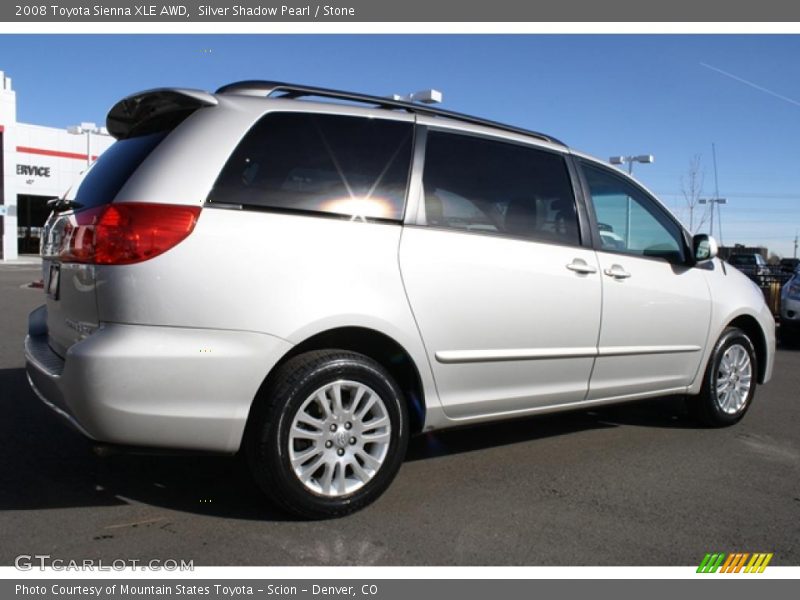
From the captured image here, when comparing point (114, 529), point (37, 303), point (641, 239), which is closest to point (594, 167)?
point (641, 239)

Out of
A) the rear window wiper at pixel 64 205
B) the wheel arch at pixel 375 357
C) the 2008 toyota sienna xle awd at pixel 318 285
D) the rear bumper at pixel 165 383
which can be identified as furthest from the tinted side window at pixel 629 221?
the rear window wiper at pixel 64 205

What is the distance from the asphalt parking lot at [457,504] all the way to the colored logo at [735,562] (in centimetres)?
5

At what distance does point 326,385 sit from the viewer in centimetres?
333

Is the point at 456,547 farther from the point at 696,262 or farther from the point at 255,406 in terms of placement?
the point at 696,262

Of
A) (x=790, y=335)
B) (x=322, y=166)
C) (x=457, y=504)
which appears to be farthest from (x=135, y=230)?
(x=790, y=335)

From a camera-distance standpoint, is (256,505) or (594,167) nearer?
(256,505)

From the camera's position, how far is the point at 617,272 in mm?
4562

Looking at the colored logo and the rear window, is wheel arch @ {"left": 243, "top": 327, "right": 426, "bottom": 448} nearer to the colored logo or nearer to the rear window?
the rear window

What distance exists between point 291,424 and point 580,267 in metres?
2.03

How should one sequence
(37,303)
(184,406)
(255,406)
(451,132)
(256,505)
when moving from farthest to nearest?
(37,303)
(451,132)
(256,505)
(255,406)
(184,406)

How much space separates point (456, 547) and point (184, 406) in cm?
130

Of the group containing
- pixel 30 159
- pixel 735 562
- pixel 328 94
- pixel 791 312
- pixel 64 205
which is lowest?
Result: pixel 735 562

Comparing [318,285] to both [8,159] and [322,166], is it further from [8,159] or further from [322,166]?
[8,159]

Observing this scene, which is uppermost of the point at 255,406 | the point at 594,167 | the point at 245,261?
the point at 594,167
